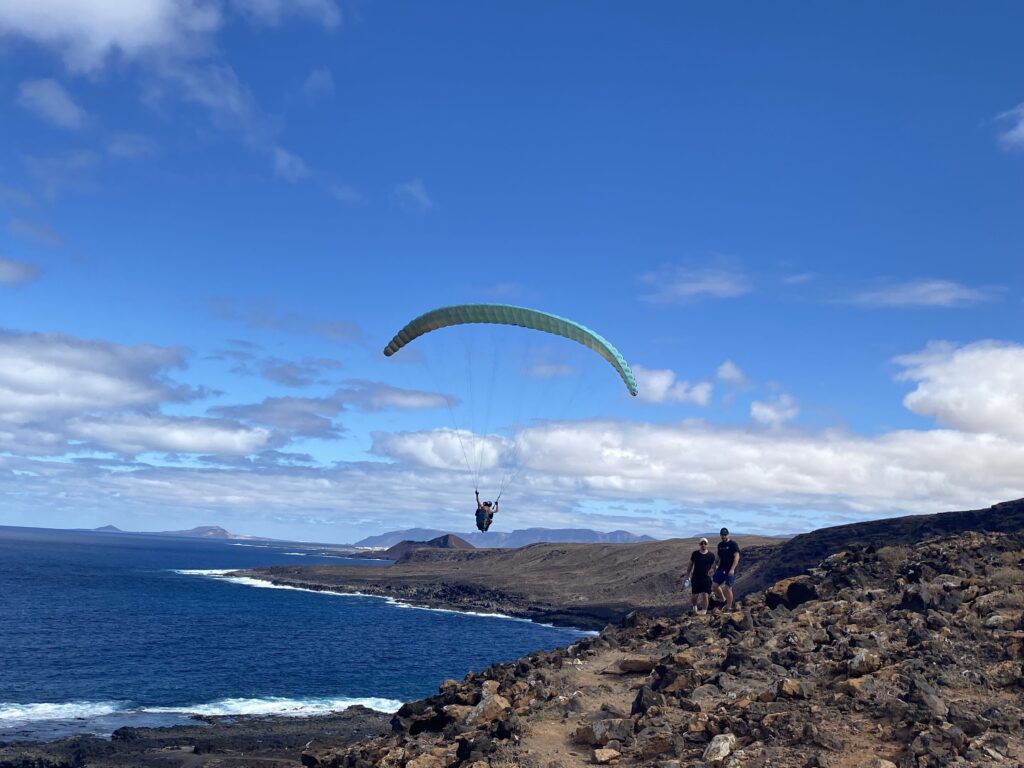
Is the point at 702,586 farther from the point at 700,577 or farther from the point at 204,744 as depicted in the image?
the point at 204,744

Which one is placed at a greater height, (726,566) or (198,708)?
(726,566)

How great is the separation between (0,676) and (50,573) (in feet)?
299

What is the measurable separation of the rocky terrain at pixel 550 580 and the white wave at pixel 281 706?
125ft

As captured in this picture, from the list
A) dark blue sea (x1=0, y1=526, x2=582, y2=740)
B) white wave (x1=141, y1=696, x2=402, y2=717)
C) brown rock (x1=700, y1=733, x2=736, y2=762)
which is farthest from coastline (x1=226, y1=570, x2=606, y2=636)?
brown rock (x1=700, y1=733, x2=736, y2=762)

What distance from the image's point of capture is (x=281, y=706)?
127 feet

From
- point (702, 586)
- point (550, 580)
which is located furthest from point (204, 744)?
point (550, 580)

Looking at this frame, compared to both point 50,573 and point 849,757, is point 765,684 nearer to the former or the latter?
point 849,757

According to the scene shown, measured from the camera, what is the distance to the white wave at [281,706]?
37188 millimetres

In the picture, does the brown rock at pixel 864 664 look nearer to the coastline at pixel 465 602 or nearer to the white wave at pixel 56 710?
the white wave at pixel 56 710

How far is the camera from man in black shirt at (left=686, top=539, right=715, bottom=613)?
19.8 metres

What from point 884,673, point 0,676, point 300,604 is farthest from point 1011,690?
point 300,604

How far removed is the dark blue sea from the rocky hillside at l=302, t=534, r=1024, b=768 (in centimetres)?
2554

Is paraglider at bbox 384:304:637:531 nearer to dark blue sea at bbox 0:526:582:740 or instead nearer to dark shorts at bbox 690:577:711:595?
dark shorts at bbox 690:577:711:595

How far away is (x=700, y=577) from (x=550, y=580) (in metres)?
90.5
